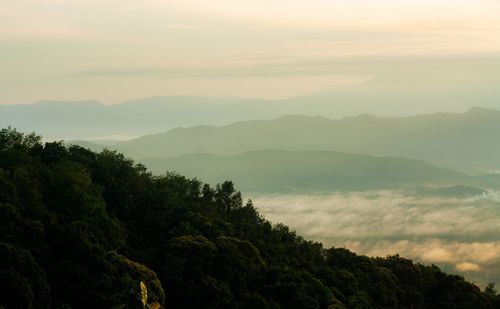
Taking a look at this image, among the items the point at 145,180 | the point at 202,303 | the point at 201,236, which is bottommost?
the point at 202,303

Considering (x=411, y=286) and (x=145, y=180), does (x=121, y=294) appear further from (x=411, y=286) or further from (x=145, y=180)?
(x=411, y=286)

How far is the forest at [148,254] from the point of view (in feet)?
162

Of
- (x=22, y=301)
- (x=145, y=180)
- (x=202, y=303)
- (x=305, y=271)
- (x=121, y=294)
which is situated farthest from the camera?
(x=145, y=180)

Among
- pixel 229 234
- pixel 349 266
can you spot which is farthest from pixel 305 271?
pixel 349 266

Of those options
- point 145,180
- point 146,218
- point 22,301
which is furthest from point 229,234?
point 22,301

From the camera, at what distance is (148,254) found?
62.2 m

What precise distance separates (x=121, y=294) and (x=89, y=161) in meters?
29.8

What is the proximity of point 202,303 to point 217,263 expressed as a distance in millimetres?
5020

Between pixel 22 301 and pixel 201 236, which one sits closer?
pixel 22 301

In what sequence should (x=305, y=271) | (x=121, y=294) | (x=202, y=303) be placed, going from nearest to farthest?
(x=121, y=294) < (x=202, y=303) < (x=305, y=271)

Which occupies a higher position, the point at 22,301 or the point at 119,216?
the point at 119,216

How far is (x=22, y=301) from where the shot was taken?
44.3 m

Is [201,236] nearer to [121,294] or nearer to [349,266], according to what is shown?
[121,294]

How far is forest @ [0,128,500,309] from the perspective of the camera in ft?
162
